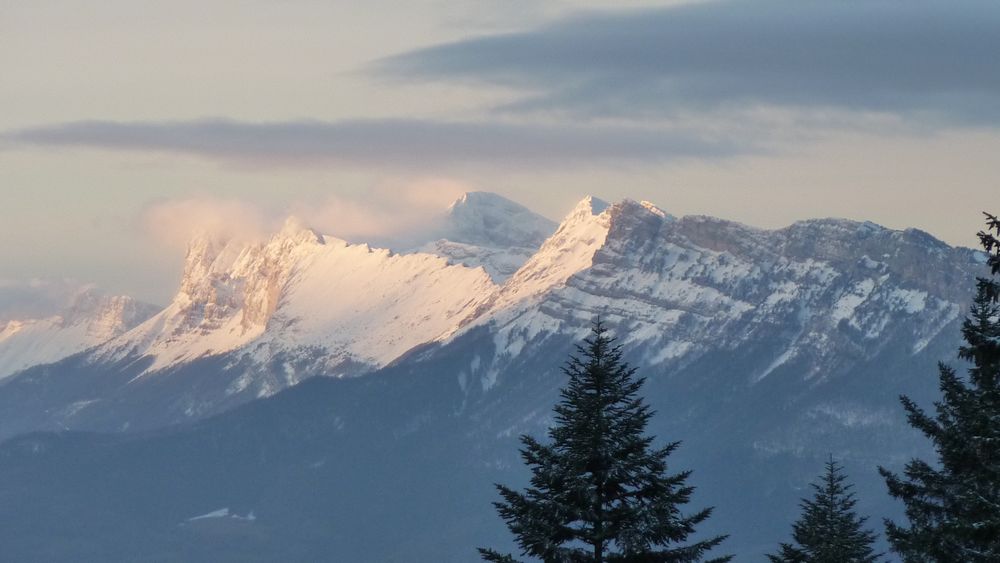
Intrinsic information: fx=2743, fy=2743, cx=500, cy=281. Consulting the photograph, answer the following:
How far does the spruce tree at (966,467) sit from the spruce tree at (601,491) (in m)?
6.59

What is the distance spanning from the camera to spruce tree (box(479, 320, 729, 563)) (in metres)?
68.1

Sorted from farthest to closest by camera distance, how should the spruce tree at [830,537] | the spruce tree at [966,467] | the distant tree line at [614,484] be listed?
the spruce tree at [830,537] → the distant tree line at [614,484] → the spruce tree at [966,467]

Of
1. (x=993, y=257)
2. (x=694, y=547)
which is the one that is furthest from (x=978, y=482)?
(x=993, y=257)

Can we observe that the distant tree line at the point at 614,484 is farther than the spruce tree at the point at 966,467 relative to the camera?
Yes

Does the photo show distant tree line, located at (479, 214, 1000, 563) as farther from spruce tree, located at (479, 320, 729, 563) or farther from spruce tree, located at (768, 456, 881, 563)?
spruce tree, located at (768, 456, 881, 563)

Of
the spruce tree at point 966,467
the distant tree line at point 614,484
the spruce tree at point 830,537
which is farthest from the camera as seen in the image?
the spruce tree at point 830,537

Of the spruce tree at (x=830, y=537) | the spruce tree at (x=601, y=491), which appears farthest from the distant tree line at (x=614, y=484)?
the spruce tree at (x=830, y=537)

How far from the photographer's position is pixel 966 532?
200ft

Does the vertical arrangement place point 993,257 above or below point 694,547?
above

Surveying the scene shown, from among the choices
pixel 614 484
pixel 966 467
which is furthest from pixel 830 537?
pixel 614 484

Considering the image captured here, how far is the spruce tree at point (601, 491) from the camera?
6812 centimetres

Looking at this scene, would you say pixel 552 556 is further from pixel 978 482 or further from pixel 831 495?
pixel 831 495

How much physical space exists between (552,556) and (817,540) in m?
23.7

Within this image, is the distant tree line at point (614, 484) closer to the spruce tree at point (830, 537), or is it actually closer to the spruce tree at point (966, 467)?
the spruce tree at point (966, 467)
